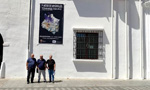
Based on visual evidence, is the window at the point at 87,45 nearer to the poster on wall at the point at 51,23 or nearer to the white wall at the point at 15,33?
the poster on wall at the point at 51,23

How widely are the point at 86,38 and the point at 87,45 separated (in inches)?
16.9

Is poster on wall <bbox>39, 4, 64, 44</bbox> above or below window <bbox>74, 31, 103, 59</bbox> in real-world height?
above

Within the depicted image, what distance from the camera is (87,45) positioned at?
11.2 meters

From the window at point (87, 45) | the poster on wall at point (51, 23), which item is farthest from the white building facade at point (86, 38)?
the poster on wall at point (51, 23)

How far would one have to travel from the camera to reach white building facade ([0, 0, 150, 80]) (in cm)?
1094

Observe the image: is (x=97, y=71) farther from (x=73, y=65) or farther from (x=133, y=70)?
(x=133, y=70)

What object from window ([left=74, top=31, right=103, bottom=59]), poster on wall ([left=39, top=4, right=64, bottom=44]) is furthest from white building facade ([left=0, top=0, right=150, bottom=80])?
poster on wall ([left=39, top=4, right=64, bottom=44])

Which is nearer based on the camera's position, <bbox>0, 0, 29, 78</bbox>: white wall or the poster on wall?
<bbox>0, 0, 29, 78</bbox>: white wall

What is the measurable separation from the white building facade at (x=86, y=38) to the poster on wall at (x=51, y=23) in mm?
224

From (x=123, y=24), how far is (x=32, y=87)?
6.47 metres

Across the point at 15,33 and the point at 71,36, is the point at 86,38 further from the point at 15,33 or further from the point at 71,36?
the point at 15,33

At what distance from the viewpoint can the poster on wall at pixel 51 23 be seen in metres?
11.1

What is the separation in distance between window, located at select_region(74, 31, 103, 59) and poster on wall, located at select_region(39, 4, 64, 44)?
3.36 feet

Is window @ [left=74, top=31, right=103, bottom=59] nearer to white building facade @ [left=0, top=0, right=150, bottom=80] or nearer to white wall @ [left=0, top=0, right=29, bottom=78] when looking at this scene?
white building facade @ [left=0, top=0, right=150, bottom=80]
